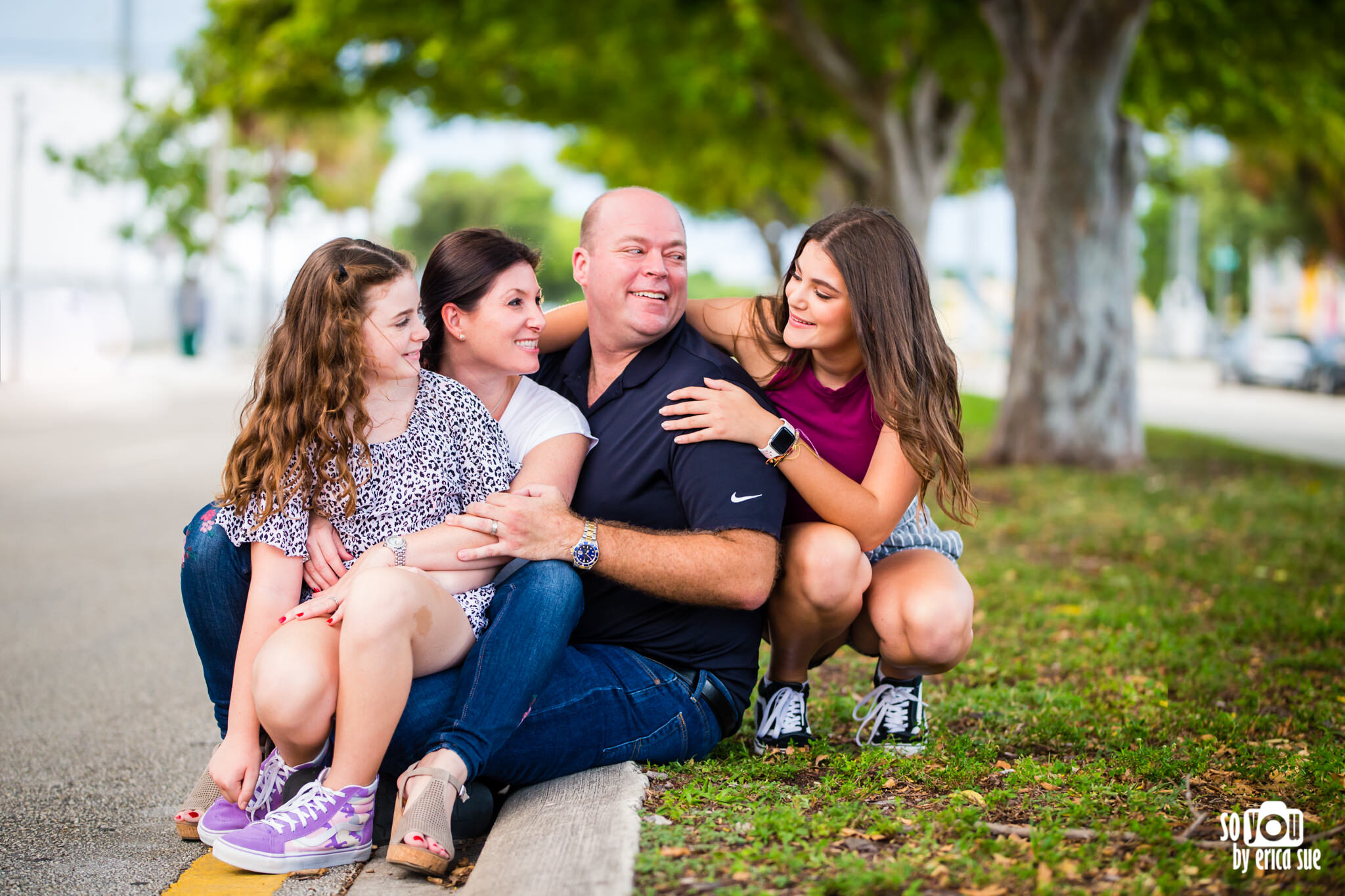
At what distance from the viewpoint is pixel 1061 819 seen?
10.5 feet

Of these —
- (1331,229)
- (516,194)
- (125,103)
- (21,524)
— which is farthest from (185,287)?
(516,194)

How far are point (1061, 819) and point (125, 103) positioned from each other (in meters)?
38.8

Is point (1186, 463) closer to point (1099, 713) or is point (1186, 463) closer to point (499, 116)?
point (1099, 713)

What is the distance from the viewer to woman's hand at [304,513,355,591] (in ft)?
11.3

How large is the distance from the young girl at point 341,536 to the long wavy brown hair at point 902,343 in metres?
1.10

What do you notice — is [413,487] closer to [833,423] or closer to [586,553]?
[586,553]

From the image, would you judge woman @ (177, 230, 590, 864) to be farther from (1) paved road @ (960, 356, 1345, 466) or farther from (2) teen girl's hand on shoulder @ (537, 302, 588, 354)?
(1) paved road @ (960, 356, 1345, 466)

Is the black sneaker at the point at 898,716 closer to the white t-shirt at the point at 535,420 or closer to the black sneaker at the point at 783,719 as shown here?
the black sneaker at the point at 783,719

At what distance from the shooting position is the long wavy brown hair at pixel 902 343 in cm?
366

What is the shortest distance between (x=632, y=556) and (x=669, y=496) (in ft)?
1.04

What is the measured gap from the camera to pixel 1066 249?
41.2ft

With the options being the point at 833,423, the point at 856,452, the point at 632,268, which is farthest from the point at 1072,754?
the point at 632,268

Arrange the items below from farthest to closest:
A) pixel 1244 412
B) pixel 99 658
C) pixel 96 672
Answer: pixel 1244 412 → pixel 99 658 → pixel 96 672

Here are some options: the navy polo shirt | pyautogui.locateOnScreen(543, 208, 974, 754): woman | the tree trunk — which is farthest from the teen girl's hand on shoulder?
the tree trunk
